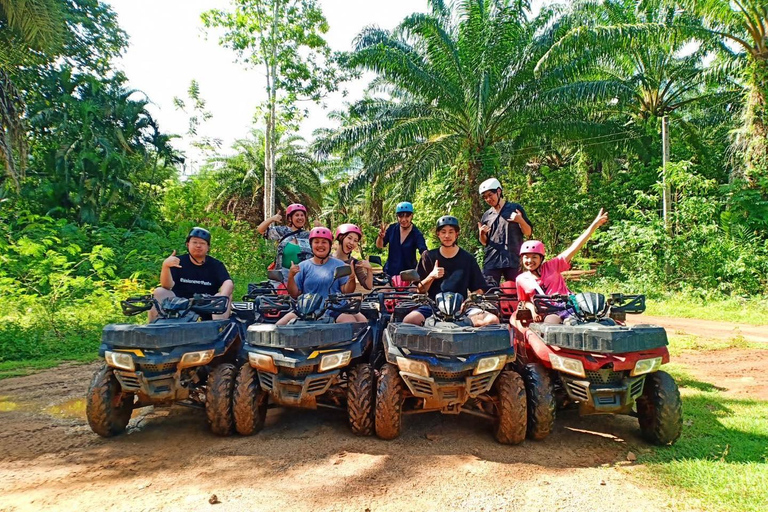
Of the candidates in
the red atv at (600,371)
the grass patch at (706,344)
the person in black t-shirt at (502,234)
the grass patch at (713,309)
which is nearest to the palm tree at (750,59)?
the grass patch at (713,309)

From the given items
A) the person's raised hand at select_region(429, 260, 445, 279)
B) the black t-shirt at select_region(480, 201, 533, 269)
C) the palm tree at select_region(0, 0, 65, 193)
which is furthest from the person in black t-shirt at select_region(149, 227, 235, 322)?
the palm tree at select_region(0, 0, 65, 193)

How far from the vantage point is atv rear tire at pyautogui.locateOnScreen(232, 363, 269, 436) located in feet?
13.8

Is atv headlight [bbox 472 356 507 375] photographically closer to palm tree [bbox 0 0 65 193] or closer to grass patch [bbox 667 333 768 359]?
grass patch [bbox 667 333 768 359]

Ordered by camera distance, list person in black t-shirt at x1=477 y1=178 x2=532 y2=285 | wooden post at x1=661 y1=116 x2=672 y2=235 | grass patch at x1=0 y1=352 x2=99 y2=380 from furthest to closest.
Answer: wooden post at x1=661 y1=116 x2=672 y2=235 → grass patch at x1=0 y1=352 x2=99 y2=380 → person in black t-shirt at x1=477 y1=178 x2=532 y2=285

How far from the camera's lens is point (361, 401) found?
4168 millimetres

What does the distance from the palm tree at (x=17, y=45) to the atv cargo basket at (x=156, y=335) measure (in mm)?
6888

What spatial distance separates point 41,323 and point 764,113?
17.0m

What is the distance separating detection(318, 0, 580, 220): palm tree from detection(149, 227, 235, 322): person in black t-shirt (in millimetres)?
9179

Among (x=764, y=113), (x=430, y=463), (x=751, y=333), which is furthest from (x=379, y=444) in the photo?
(x=764, y=113)

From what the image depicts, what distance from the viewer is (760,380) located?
6.03 meters

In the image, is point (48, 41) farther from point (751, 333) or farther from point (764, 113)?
point (764, 113)

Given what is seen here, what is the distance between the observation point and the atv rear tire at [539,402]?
4.02 meters

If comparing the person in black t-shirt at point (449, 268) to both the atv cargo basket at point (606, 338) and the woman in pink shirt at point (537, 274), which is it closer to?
the woman in pink shirt at point (537, 274)

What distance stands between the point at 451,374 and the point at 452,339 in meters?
0.25
